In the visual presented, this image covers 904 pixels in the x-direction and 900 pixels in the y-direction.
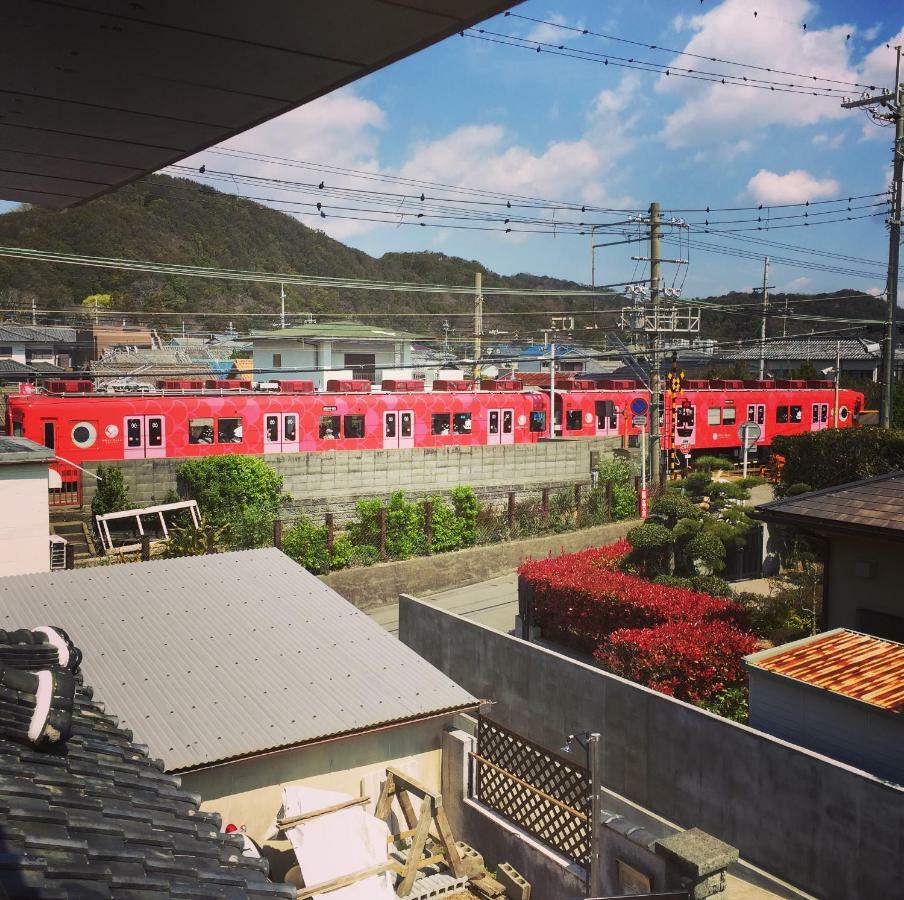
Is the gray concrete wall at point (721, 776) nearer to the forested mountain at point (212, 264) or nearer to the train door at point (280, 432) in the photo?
the train door at point (280, 432)

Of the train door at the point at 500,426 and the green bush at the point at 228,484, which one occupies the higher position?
the train door at the point at 500,426

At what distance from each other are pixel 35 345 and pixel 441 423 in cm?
3927

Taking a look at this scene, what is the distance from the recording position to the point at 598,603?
1283 cm

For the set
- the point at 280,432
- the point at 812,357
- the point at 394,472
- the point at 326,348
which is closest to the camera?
the point at 394,472

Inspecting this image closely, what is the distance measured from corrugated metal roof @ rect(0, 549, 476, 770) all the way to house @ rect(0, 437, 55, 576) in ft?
15.2

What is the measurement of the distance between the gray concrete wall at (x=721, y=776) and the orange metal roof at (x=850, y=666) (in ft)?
3.00

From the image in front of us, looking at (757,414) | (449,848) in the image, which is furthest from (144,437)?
(757,414)

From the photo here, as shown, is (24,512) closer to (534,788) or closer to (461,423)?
(534,788)

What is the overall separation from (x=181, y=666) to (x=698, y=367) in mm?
61760

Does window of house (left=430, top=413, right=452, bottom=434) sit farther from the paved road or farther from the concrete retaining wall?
the paved road

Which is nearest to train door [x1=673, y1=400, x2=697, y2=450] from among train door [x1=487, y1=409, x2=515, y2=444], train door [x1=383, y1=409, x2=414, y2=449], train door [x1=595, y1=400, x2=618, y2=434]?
train door [x1=595, y1=400, x2=618, y2=434]

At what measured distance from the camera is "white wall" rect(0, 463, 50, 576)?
1364 centimetres

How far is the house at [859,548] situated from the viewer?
9.96 metres

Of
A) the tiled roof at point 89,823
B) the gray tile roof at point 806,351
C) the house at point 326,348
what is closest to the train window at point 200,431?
the house at point 326,348
